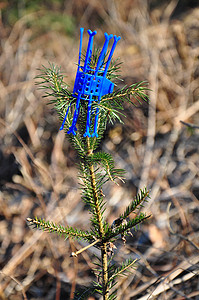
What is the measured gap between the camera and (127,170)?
7.27 feet

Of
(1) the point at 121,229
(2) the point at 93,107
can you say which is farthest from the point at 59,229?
(2) the point at 93,107

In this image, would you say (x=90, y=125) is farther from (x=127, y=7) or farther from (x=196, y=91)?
(x=127, y=7)

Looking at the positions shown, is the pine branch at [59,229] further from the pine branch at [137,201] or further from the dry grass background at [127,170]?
the dry grass background at [127,170]

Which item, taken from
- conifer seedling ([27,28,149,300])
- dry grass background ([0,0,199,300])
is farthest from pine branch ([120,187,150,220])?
dry grass background ([0,0,199,300])

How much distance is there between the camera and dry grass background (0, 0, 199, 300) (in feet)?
5.31

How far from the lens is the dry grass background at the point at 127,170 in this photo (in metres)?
1.62

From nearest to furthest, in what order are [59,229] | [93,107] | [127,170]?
[93,107]
[59,229]
[127,170]

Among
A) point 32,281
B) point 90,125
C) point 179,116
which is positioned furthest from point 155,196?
point 90,125

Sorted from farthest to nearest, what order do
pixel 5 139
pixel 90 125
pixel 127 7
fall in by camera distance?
pixel 127 7, pixel 5 139, pixel 90 125

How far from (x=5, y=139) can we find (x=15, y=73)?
85cm

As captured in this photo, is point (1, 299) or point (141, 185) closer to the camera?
point (1, 299)

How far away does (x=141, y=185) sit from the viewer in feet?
6.68

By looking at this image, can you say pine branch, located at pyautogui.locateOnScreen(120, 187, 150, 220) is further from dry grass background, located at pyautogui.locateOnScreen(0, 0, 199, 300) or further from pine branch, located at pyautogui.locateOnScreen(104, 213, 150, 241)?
dry grass background, located at pyautogui.locateOnScreen(0, 0, 199, 300)

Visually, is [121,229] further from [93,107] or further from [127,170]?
[127,170]
